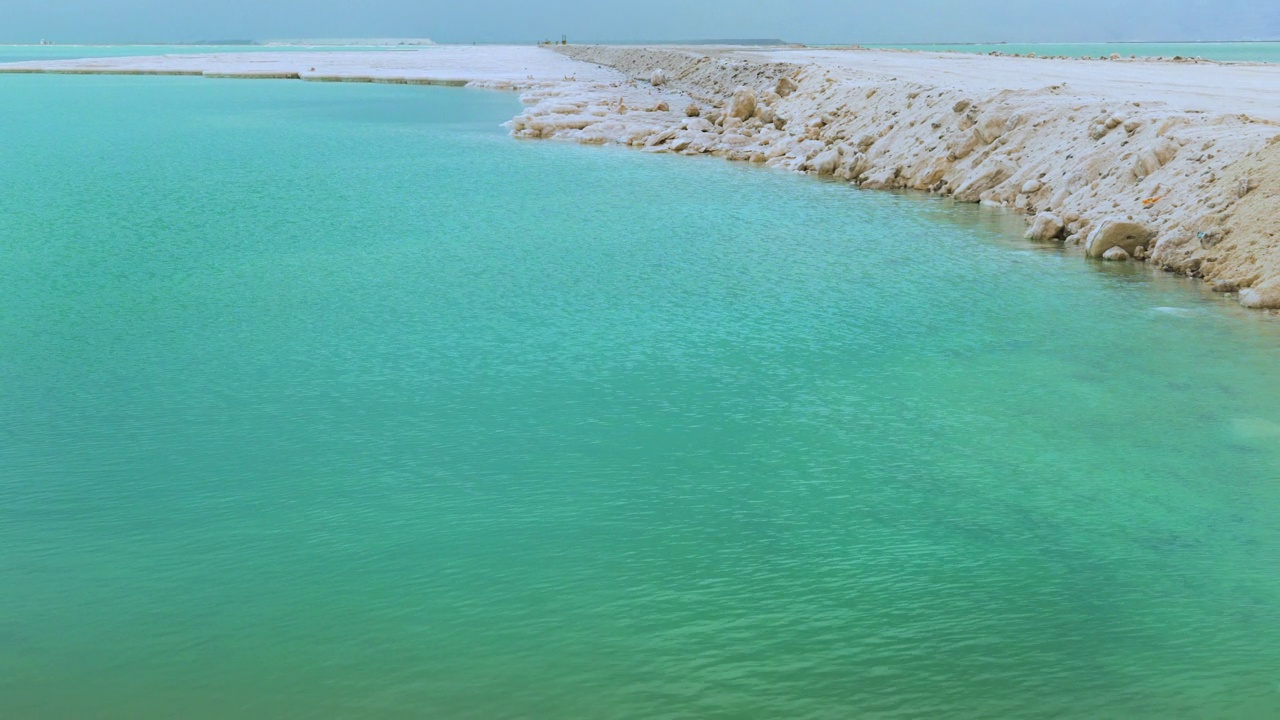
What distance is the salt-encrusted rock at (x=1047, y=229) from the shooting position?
14.1m

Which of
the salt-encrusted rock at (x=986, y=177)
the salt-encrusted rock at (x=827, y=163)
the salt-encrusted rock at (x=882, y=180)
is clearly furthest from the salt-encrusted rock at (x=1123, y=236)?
the salt-encrusted rock at (x=827, y=163)

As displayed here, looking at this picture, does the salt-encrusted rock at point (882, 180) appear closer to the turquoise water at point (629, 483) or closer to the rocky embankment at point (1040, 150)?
the rocky embankment at point (1040, 150)

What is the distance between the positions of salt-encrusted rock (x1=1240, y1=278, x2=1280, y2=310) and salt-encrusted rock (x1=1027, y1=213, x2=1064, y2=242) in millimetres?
3588

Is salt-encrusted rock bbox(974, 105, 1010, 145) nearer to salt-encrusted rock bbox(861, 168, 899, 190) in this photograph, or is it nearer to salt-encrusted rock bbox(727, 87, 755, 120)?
salt-encrusted rock bbox(861, 168, 899, 190)

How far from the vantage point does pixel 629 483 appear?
6.66m

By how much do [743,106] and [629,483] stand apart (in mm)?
22372

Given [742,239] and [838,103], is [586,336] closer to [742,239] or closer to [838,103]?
[742,239]

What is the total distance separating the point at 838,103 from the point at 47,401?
808 inches

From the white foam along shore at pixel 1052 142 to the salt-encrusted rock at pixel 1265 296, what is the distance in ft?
0.04

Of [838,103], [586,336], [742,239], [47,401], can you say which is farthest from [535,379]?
[838,103]

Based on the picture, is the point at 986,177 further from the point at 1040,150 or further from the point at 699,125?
the point at 699,125

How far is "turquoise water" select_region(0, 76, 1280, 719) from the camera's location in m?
4.70

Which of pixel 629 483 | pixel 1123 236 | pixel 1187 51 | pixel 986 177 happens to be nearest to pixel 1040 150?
pixel 986 177

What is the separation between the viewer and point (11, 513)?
20.3 ft
